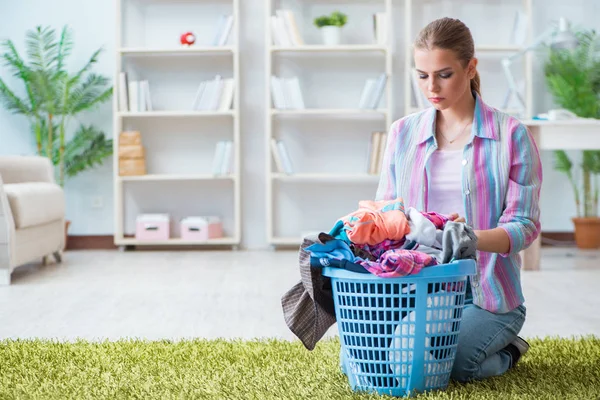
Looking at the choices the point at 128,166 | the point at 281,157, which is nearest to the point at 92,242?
the point at 128,166

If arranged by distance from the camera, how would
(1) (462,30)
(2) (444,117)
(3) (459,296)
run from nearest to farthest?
(3) (459,296), (1) (462,30), (2) (444,117)

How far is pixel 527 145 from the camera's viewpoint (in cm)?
198

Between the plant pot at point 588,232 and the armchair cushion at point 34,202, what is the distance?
3.28 metres

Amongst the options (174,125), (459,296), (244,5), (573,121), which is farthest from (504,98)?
(459,296)

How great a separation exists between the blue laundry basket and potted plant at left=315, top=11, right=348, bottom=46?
12.9 feet

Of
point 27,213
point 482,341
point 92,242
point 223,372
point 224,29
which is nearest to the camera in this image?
point 482,341

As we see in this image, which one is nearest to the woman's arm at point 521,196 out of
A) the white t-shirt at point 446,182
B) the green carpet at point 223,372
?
the white t-shirt at point 446,182

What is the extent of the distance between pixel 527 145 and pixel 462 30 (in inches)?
12.1

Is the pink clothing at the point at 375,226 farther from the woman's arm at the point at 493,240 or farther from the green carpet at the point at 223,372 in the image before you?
the green carpet at the point at 223,372

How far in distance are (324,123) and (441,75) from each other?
3830mm

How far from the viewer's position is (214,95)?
5.51 meters

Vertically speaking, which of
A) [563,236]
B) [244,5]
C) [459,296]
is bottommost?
[563,236]

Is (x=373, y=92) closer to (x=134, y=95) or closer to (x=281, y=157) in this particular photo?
(x=281, y=157)

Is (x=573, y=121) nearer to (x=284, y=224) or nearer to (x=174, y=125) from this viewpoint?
(x=284, y=224)
